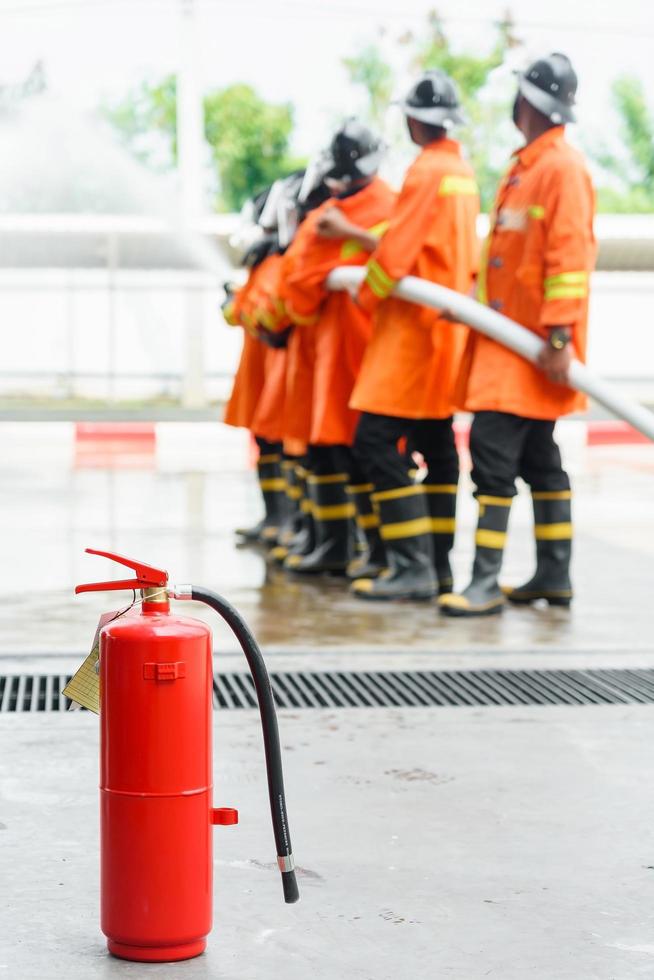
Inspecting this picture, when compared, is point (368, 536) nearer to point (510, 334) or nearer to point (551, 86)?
point (510, 334)

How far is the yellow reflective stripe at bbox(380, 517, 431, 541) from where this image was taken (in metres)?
6.08

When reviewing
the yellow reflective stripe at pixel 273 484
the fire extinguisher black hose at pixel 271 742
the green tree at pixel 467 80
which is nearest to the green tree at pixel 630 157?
the green tree at pixel 467 80

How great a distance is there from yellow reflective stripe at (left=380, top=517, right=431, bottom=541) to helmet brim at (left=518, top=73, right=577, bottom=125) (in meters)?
1.58

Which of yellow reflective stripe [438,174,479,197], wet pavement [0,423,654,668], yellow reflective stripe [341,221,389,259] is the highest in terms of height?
yellow reflective stripe [438,174,479,197]

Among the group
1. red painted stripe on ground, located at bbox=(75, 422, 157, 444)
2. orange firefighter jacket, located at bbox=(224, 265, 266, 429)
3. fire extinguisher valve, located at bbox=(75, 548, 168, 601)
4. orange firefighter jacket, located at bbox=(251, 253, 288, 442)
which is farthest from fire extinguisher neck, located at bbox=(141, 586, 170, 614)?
red painted stripe on ground, located at bbox=(75, 422, 157, 444)

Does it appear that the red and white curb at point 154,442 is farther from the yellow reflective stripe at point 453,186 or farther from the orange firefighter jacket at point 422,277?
the yellow reflective stripe at point 453,186

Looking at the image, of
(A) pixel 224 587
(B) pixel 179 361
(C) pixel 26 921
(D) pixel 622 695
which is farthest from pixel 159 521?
(B) pixel 179 361

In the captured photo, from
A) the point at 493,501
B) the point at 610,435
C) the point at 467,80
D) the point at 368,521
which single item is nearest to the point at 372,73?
the point at 467,80

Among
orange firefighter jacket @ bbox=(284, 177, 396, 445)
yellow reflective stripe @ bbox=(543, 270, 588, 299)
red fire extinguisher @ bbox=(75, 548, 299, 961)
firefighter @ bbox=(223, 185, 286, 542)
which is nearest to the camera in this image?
red fire extinguisher @ bbox=(75, 548, 299, 961)

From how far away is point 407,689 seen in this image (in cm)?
451

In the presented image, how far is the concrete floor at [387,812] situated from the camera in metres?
2.52

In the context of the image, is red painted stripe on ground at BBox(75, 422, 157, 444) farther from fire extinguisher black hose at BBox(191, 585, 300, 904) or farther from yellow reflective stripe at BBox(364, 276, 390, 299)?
fire extinguisher black hose at BBox(191, 585, 300, 904)

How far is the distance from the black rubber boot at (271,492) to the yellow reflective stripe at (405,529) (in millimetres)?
1835

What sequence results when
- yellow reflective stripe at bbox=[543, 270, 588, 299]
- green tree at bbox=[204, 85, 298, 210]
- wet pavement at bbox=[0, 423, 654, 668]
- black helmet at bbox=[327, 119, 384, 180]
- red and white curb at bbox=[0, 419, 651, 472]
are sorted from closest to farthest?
wet pavement at bbox=[0, 423, 654, 668]
yellow reflective stripe at bbox=[543, 270, 588, 299]
black helmet at bbox=[327, 119, 384, 180]
red and white curb at bbox=[0, 419, 651, 472]
green tree at bbox=[204, 85, 298, 210]
